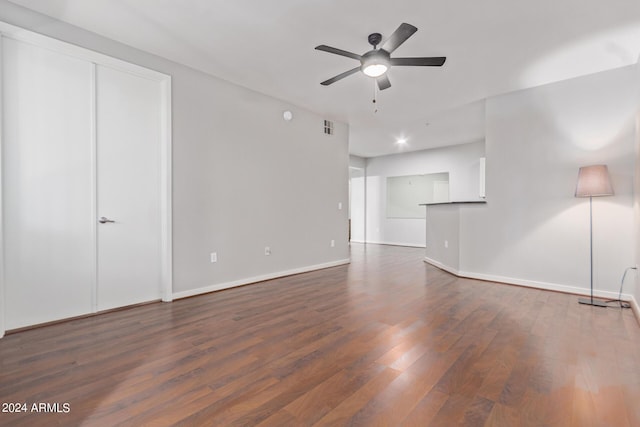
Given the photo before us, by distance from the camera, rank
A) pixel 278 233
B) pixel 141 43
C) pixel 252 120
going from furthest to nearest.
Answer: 1. pixel 278 233
2. pixel 252 120
3. pixel 141 43

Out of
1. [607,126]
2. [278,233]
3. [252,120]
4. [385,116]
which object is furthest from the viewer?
[385,116]

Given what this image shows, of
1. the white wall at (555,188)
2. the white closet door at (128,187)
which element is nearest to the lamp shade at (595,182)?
the white wall at (555,188)

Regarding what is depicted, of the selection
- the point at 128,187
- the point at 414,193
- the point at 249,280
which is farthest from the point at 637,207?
the point at 414,193

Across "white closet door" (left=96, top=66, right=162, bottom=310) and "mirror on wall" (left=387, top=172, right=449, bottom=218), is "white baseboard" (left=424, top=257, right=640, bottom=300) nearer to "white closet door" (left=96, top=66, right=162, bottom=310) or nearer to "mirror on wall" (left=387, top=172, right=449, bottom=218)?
"mirror on wall" (left=387, top=172, right=449, bottom=218)

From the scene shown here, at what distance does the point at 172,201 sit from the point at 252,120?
1.66m

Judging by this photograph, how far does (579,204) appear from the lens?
3.88 m

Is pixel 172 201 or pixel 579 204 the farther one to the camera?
pixel 579 204

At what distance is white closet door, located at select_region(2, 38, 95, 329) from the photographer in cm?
260

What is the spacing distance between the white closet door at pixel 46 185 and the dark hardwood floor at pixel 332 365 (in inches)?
11.8

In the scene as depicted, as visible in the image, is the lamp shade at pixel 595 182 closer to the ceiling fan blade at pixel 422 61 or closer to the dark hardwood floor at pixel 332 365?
the dark hardwood floor at pixel 332 365

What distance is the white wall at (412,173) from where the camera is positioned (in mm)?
7812

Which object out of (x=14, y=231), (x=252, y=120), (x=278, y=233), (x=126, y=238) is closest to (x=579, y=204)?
(x=278, y=233)

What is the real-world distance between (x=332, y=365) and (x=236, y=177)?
2937 mm

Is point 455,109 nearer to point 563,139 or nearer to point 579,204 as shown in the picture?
point 563,139
